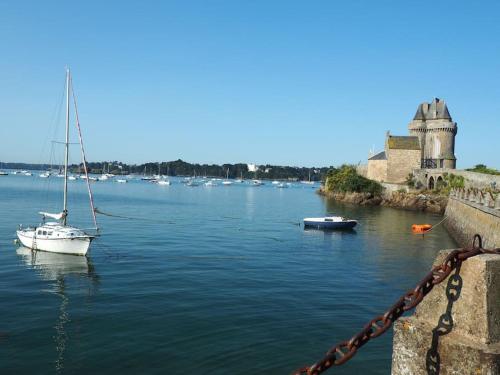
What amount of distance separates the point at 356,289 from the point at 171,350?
1244 centimetres

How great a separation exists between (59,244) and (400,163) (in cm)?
8422

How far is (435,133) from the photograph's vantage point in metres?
101

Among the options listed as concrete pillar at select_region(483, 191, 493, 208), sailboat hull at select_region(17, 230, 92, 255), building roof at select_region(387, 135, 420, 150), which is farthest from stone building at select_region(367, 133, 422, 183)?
sailboat hull at select_region(17, 230, 92, 255)

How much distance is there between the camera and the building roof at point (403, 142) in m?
99.8

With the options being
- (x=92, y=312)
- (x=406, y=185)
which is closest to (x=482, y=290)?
(x=92, y=312)

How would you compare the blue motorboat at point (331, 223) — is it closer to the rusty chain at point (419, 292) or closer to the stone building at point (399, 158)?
the rusty chain at point (419, 292)

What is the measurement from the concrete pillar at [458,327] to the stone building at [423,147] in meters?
102

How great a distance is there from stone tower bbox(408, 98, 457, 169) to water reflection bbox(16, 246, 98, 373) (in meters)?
88.5

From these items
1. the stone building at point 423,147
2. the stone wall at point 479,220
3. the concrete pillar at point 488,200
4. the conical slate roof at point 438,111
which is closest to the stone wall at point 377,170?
the stone building at point 423,147

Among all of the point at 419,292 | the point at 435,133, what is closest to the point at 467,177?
the point at 435,133

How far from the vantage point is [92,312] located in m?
18.8

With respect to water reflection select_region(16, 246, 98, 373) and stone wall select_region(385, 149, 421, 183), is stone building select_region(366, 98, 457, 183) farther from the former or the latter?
water reflection select_region(16, 246, 98, 373)

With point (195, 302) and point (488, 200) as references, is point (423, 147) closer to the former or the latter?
point (488, 200)

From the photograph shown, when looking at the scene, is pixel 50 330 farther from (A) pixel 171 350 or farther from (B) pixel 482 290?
(B) pixel 482 290
